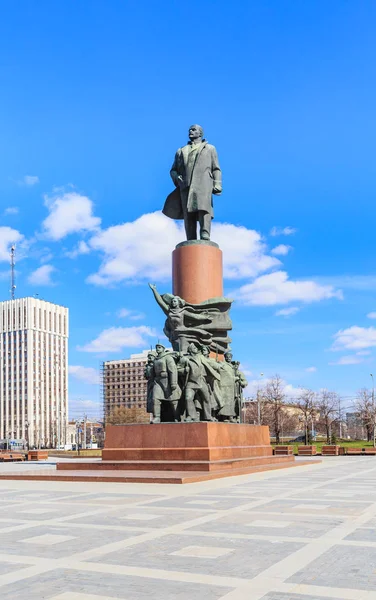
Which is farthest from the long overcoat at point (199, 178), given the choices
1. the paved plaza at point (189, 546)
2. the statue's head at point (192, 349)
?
the paved plaza at point (189, 546)

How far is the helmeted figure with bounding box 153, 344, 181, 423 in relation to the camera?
18.5m

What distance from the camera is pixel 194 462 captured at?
54.0ft

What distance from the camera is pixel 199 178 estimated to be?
73.2 feet

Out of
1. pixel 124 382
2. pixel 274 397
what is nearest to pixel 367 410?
pixel 274 397

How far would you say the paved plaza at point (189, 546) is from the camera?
17.3 ft

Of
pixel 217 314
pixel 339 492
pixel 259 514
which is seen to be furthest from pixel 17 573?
pixel 217 314

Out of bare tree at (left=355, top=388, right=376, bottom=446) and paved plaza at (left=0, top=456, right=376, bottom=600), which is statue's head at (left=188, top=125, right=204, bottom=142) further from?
bare tree at (left=355, top=388, right=376, bottom=446)

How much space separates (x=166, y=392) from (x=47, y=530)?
10.5m

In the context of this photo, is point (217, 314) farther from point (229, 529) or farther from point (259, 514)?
point (229, 529)

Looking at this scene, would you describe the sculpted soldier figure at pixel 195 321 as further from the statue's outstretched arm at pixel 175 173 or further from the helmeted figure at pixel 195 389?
the statue's outstretched arm at pixel 175 173

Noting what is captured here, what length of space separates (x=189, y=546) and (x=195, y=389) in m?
11.7

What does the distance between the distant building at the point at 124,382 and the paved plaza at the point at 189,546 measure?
118573 millimetres

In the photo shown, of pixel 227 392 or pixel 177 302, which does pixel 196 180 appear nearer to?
pixel 177 302

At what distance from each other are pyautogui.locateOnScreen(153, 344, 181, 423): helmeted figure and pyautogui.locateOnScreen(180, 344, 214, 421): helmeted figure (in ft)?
1.03
